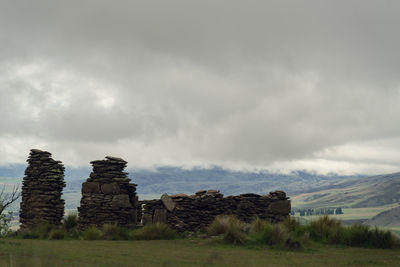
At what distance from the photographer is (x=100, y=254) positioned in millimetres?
15156

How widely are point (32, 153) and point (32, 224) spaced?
5064 millimetres

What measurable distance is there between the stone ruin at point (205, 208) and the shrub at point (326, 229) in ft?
20.7

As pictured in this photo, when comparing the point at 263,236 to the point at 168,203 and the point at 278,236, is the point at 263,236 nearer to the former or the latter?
the point at 278,236

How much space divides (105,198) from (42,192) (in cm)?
527

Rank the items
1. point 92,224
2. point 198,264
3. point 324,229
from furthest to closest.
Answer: point 92,224 → point 324,229 → point 198,264

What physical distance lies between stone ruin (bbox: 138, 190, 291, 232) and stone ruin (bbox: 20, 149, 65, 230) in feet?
21.5

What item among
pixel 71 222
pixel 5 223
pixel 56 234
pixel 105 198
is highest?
pixel 105 198

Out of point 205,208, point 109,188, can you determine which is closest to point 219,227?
point 205,208

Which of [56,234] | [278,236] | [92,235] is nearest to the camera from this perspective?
[278,236]

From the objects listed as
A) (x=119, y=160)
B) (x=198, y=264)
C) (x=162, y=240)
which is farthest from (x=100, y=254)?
(x=119, y=160)

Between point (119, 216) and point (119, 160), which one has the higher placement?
point (119, 160)

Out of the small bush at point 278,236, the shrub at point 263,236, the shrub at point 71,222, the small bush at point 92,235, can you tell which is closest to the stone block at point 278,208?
the shrub at point 263,236

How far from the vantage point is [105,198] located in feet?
91.6

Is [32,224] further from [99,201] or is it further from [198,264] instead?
[198,264]
